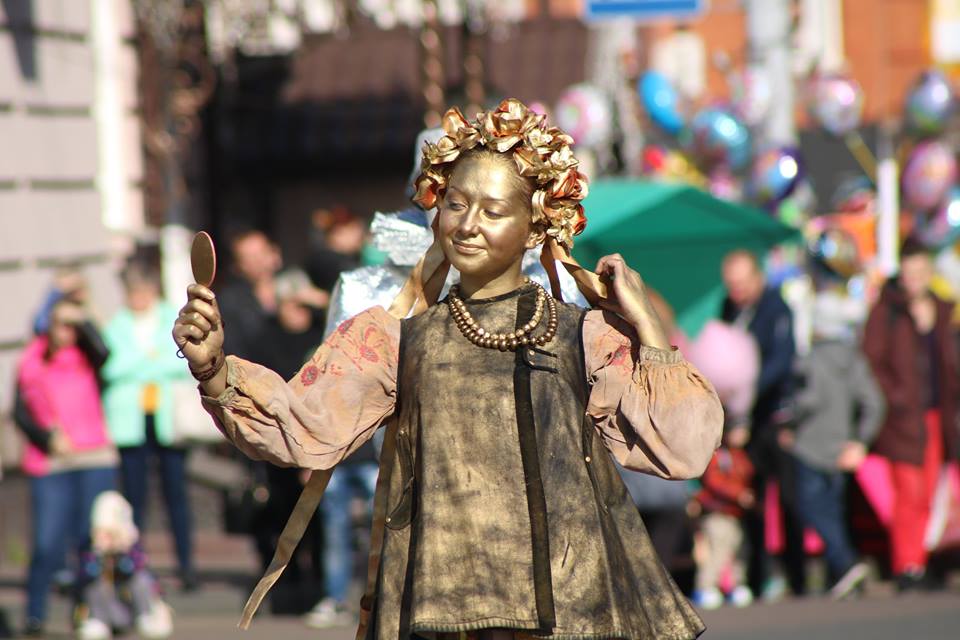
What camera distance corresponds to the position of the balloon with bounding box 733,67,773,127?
1283 cm

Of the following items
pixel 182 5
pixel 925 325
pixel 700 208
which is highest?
pixel 182 5

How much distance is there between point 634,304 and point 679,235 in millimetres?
5967

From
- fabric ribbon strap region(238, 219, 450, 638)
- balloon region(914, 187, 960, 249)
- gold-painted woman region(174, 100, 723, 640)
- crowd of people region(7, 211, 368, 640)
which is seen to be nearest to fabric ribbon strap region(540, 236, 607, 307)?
gold-painted woman region(174, 100, 723, 640)

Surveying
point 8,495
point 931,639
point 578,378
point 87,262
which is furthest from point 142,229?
point 578,378

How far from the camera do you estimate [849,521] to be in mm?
10531

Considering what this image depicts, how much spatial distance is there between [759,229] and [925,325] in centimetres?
102

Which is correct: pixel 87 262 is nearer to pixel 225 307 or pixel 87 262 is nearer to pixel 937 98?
pixel 225 307

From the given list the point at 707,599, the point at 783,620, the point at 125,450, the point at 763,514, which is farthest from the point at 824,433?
the point at 125,450

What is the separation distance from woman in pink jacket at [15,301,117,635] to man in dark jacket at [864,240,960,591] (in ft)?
13.3

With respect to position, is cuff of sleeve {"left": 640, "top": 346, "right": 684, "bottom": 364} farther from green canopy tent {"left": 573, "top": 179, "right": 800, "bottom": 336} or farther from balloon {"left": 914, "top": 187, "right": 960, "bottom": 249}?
balloon {"left": 914, "top": 187, "right": 960, "bottom": 249}

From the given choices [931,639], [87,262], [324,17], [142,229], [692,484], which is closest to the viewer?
[931,639]

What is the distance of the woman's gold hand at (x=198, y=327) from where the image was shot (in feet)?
13.1

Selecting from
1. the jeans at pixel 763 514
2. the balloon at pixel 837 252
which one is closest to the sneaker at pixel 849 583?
the jeans at pixel 763 514

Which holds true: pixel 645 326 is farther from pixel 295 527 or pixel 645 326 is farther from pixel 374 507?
pixel 295 527
